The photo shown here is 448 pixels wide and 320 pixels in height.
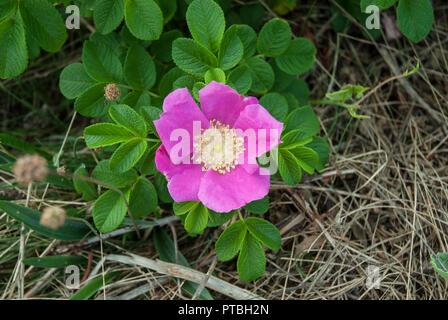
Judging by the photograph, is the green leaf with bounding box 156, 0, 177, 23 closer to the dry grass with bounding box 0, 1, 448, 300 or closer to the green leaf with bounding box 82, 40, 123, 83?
the green leaf with bounding box 82, 40, 123, 83

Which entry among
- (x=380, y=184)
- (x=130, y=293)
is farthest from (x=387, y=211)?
(x=130, y=293)

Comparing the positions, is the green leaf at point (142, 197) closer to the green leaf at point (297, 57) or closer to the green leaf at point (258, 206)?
the green leaf at point (258, 206)

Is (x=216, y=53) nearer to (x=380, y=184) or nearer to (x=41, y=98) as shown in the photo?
(x=380, y=184)

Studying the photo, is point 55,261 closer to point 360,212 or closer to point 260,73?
point 260,73

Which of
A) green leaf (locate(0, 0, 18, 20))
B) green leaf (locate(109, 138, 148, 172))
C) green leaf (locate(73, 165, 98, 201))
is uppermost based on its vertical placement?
green leaf (locate(0, 0, 18, 20))

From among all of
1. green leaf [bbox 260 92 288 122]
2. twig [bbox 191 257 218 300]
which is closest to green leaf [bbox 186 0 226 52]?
green leaf [bbox 260 92 288 122]

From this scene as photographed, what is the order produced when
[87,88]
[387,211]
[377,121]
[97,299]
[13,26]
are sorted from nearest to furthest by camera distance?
[13,26] < [87,88] < [97,299] < [387,211] < [377,121]
